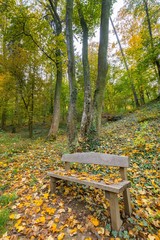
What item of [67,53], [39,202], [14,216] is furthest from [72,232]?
[67,53]

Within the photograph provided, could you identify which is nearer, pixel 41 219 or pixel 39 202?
pixel 41 219

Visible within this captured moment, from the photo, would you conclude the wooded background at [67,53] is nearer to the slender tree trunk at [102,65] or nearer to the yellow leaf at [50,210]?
the slender tree trunk at [102,65]

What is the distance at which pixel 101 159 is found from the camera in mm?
2590

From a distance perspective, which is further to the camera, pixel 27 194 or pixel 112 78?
pixel 112 78

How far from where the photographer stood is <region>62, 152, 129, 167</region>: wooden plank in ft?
7.55

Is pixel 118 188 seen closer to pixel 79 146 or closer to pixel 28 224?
pixel 28 224

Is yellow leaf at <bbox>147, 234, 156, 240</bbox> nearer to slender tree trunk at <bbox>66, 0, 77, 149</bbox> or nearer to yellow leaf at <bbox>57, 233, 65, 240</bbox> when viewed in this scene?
yellow leaf at <bbox>57, 233, 65, 240</bbox>

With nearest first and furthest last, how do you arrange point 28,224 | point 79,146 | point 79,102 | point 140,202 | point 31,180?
point 28,224
point 140,202
point 31,180
point 79,146
point 79,102

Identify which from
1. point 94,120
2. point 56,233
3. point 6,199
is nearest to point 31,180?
point 6,199

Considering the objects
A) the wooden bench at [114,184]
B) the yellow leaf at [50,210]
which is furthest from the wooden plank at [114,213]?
the yellow leaf at [50,210]

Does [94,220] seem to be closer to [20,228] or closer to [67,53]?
[20,228]

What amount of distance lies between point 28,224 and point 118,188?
1.40 meters

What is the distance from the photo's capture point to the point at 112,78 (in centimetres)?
1606

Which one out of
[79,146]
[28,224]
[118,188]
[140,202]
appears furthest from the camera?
[79,146]
